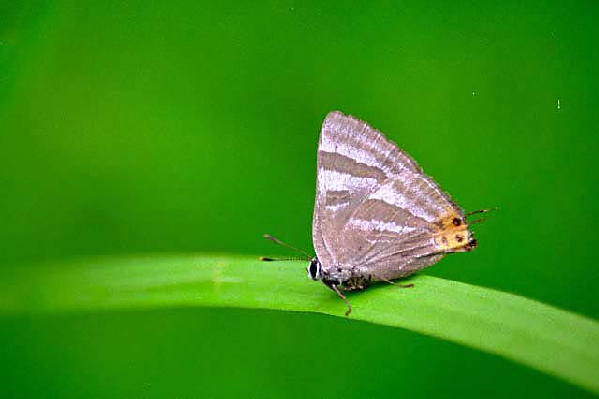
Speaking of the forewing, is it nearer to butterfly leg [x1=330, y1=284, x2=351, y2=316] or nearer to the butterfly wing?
the butterfly wing

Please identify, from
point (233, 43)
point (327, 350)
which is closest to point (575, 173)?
point (327, 350)

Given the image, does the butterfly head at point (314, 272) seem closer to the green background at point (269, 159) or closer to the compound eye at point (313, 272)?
the compound eye at point (313, 272)

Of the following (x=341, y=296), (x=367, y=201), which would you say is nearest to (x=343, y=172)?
(x=367, y=201)

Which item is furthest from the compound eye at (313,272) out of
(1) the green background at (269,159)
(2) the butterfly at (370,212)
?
(1) the green background at (269,159)

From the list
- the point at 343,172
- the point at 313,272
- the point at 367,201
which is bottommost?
the point at 313,272

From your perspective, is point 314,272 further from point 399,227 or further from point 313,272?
point 399,227
